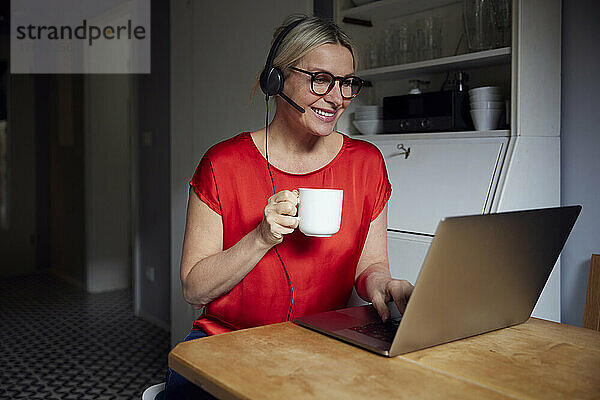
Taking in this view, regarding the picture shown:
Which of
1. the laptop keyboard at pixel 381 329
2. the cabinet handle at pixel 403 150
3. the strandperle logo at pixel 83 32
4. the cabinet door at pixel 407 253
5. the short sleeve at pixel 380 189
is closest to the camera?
the laptop keyboard at pixel 381 329

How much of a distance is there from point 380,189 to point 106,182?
3773mm

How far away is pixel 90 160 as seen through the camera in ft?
15.9

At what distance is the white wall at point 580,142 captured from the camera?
1984 millimetres

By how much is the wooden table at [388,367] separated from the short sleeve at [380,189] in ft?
1.90

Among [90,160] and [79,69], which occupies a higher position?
[79,69]

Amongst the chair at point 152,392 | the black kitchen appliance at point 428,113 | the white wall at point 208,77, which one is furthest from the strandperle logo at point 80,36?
the chair at point 152,392

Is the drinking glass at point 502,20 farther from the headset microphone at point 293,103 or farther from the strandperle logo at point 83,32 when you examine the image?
the strandperle logo at point 83,32

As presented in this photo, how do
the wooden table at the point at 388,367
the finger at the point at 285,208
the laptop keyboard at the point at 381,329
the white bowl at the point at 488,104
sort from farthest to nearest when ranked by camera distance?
the white bowl at the point at 488,104 → the finger at the point at 285,208 → the laptop keyboard at the point at 381,329 → the wooden table at the point at 388,367

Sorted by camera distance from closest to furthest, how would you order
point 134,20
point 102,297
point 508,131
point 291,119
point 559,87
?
point 291,119 → point 508,131 → point 559,87 → point 134,20 → point 102,297

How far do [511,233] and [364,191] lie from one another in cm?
65

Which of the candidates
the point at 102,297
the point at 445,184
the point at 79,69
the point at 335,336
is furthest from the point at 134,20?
the point at 335,336

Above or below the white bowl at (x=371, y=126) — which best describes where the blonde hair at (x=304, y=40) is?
above

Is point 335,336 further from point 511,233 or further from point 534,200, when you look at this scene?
point 534,200

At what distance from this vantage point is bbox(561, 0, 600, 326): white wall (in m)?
1.98
